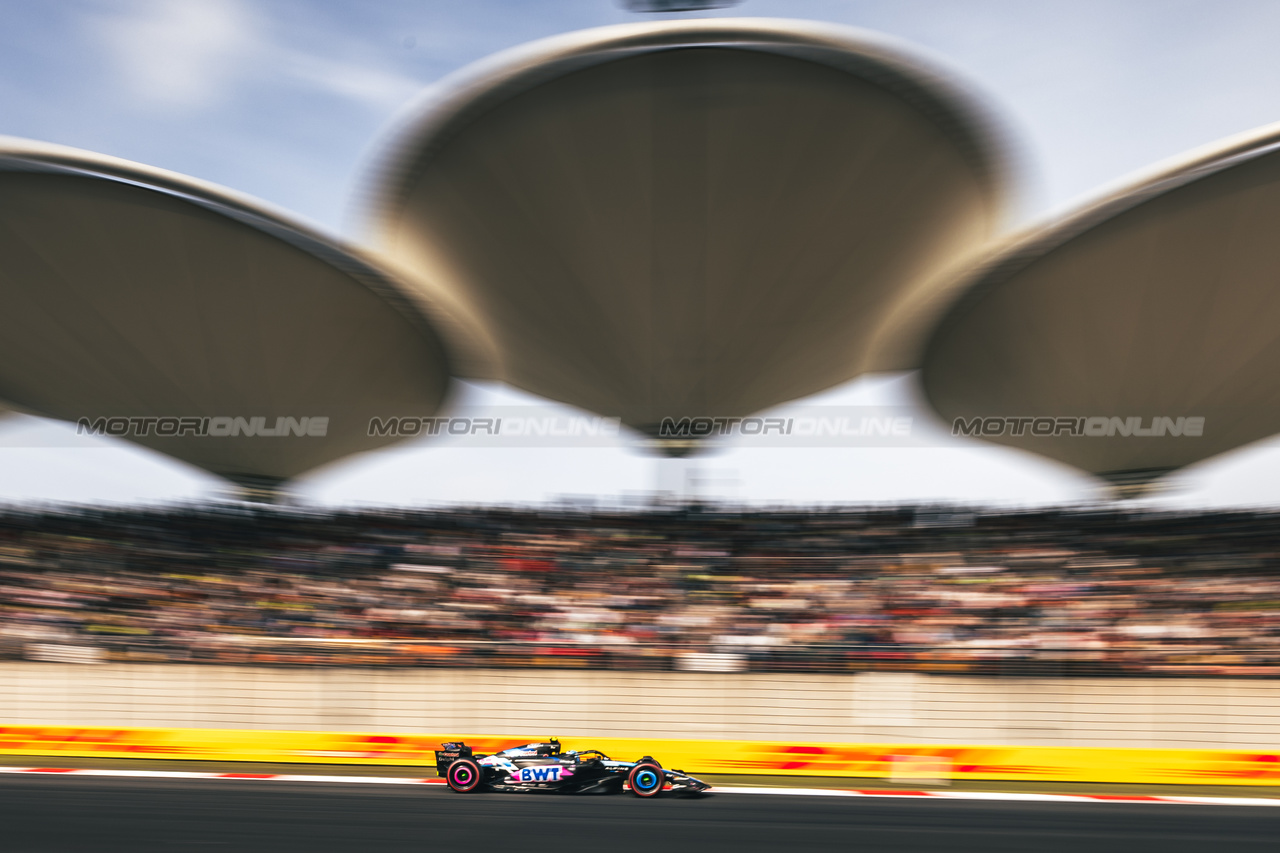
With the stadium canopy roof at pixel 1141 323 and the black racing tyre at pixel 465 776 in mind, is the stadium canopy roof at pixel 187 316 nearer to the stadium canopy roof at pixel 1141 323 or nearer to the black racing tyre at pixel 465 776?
the black racing tyre at pixel 465 776

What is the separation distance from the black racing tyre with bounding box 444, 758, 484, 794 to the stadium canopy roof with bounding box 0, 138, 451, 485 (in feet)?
27.6

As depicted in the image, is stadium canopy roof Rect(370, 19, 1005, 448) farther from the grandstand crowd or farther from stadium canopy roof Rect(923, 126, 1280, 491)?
the grandstand crowd

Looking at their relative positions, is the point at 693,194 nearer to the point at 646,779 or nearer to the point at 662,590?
the point at 662,590

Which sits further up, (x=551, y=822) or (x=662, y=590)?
(x=662, y=590)

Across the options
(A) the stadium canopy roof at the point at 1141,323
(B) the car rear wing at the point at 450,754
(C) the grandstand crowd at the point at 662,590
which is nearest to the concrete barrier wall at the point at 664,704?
(C) the grandstand crowd at the point at 662,590

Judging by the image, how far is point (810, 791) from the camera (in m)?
10.3

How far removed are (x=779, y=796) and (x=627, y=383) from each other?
976 cm

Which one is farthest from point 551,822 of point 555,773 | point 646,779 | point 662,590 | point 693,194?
point 693,194

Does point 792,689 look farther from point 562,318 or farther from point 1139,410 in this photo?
point 1139,410

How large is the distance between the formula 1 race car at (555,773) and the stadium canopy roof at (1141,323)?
365 inches

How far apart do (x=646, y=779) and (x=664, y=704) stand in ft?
9.61

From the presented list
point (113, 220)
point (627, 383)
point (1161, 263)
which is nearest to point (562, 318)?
point (627, 383)

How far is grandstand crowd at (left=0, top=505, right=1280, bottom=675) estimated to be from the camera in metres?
12.8

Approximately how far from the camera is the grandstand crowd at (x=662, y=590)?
12.8 metres
